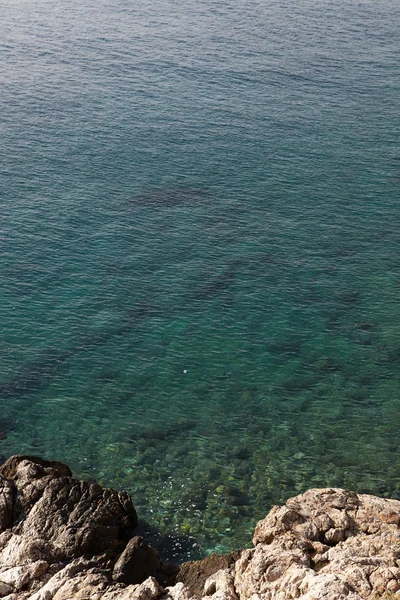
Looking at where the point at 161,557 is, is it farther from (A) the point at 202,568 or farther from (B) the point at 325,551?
(B) the point at 325,551

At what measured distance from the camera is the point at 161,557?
144 ft

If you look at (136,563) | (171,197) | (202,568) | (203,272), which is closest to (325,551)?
(202,568)

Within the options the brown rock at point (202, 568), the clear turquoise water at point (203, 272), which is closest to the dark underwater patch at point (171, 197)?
the clear turquoise water at point (203, 272)

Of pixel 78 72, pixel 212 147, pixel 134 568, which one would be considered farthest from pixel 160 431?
pixel 78 72

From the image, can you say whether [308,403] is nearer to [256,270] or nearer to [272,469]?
[272,469]

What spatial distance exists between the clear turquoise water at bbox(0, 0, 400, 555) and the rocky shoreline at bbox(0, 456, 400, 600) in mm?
6070

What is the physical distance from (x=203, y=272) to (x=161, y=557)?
3834cm

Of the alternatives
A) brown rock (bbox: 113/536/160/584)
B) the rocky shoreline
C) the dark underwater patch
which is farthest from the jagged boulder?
the dark underwater patch

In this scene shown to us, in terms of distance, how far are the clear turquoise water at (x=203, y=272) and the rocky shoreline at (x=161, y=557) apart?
19.9 ft

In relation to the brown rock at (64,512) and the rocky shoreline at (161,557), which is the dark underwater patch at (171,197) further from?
the rocky shoreline at (161,557)

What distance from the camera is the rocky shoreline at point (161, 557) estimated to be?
3297cm

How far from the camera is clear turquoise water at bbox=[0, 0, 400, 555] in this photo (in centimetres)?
5378

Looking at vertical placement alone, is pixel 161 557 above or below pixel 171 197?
below

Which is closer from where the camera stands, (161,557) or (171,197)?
(161,557)
